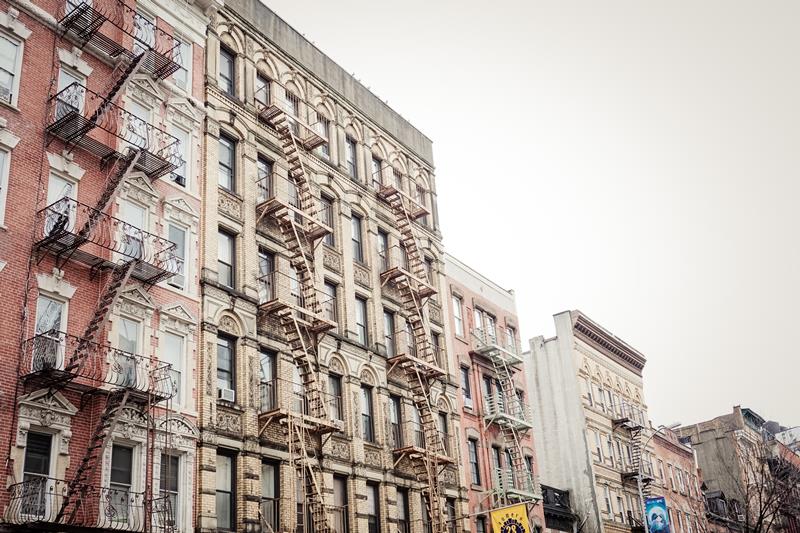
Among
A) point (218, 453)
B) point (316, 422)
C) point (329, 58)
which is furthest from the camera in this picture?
point (329, 58)

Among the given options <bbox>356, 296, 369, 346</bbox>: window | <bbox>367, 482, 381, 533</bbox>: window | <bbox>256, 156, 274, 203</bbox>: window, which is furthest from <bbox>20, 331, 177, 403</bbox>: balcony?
<bbox>356, 296, 369, 346</bbox>: window

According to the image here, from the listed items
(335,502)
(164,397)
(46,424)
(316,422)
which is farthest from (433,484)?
(46,424)

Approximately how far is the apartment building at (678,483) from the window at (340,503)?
35.8 metres

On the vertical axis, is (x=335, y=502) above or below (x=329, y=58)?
below

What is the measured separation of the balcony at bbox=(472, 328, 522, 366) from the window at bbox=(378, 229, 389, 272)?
753cm

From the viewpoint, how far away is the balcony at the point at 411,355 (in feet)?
120

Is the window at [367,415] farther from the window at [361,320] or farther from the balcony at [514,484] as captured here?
the balcony at [514,484]

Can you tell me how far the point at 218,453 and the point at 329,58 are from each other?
19.9 meters

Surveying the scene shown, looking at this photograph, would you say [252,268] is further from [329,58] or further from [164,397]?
[329,58]

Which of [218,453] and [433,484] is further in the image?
[433,484]

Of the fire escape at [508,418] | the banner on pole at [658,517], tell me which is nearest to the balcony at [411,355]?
the fire escape at [508,418]

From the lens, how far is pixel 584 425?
5338cm

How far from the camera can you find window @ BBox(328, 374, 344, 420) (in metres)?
32.7

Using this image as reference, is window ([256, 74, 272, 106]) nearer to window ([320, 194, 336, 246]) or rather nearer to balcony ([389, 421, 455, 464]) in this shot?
window ([320, 194, 336, 246])
